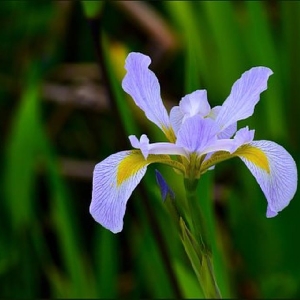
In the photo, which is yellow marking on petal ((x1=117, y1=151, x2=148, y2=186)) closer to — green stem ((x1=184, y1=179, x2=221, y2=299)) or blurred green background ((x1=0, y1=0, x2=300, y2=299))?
green stem ((x1=184, y1=179, x2=221, y2=299))

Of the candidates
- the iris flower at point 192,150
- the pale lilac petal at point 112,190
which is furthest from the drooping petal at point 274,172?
the pale lilac petal at point 112,190

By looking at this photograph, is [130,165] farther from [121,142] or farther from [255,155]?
[121,142]

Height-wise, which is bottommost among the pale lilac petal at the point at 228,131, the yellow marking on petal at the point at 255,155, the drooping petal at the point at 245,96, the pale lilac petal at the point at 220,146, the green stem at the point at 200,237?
the green stem at the point at 200,237

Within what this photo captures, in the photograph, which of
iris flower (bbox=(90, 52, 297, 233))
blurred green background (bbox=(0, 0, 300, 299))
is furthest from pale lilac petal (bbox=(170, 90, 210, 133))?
blurred green background (bbox=(0, 0, 300, 299))

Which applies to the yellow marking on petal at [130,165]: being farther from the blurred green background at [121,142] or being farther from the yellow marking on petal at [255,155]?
the blurred green background at [121,142]

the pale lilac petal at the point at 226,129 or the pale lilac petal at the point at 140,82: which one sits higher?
the pale lilac petal at the point at 140,82

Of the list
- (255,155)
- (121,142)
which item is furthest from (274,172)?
(121,142)
